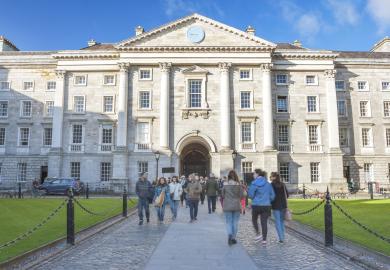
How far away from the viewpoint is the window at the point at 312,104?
135 feet

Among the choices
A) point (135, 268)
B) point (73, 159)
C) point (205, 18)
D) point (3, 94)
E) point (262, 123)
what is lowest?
point (135, 268)

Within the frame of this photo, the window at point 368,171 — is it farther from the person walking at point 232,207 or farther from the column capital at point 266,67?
the person walking at point 232,207

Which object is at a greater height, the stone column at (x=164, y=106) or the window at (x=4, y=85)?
the window at (x=4, y=85)

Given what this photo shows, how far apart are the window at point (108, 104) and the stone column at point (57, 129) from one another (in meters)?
4.34

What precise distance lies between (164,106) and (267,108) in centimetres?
1041

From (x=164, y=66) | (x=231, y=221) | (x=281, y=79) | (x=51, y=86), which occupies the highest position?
(x=164, y=66)

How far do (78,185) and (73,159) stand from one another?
523cm

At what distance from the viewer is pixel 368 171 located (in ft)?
138

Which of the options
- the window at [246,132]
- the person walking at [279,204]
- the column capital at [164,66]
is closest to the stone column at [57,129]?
the column capital at [164,66]

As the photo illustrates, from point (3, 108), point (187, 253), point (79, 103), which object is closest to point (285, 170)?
point (79, 103)

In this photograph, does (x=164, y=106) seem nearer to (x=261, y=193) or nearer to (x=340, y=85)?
(x=340, y=85)

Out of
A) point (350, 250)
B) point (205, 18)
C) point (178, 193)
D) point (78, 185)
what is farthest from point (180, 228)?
point (205, 18)

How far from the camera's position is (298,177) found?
39.5m

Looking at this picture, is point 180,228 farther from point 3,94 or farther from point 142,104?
point 3,94
